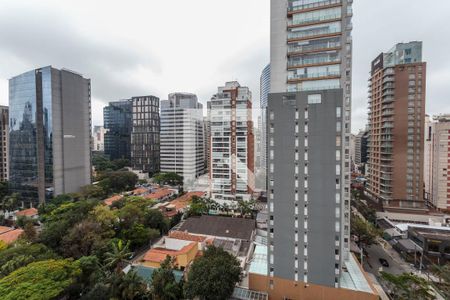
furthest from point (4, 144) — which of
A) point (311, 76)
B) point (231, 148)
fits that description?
point (311, 76)

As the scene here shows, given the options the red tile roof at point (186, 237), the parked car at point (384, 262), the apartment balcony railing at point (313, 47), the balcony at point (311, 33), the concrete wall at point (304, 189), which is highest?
the balcony at point (311, 33)

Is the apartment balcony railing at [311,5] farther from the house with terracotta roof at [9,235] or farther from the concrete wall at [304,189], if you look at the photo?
the house with terracotta roof at [9,235]

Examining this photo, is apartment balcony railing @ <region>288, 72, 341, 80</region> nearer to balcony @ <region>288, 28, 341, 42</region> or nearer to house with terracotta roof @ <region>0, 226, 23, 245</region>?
balcony @ <region>288, 28, 341, 42</region>

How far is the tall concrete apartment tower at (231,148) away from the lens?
1582 inches

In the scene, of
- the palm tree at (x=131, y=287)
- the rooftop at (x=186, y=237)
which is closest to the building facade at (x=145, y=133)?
the rooftop at (x=186, y=237)

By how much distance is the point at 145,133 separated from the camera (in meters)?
62.2

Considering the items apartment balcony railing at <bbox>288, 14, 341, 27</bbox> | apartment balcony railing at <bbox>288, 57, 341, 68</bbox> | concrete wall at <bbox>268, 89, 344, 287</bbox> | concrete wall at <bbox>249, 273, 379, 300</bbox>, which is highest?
apartment balcony railing at <bbox>288, 14, 341, 27</bbox>

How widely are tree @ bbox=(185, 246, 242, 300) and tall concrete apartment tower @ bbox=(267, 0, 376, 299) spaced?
403cm

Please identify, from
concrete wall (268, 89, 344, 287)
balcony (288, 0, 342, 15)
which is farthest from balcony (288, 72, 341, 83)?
balcony (288, 0, 342, 15)

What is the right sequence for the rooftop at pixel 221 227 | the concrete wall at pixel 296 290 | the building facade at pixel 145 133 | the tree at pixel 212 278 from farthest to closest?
the building facade at pixel 145 133, the rooftop at pixel 221 227, the concrete wall at pixel 296 290, the tree at pixel 212 278

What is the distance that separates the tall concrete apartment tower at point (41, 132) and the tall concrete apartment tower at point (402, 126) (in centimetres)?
5959

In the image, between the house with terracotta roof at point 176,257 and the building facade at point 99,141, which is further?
the building facade at point 99,141

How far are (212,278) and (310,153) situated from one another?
12149mm

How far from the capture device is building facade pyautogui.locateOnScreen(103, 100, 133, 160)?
85688 mm
